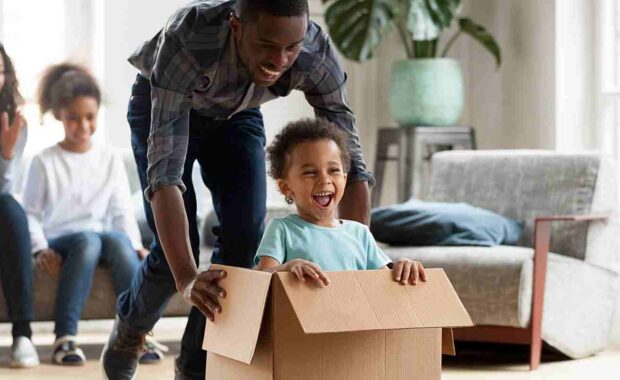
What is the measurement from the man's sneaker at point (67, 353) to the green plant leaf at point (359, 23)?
76.0 inches

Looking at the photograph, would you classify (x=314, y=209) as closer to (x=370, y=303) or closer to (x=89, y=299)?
(x=370, y=303)

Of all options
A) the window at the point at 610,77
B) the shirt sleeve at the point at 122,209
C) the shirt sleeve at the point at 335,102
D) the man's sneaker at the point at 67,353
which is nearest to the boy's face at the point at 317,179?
the shirt sleeve at the point at 335,102

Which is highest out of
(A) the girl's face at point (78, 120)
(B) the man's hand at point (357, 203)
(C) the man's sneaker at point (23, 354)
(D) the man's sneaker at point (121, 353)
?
(A) the girl's face at point (78, 120)

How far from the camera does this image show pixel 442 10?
16.7 feet

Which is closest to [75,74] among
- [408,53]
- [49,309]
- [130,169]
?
[130,169]

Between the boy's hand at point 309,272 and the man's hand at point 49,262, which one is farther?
the man's hand at point 49,262

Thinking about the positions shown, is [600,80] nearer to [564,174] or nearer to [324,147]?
[564,174]

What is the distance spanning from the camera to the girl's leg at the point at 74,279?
3.89 m

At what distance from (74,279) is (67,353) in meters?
0.25

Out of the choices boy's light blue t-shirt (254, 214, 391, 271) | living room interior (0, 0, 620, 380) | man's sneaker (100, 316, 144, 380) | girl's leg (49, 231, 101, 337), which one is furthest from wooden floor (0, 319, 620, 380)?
boy's light blue t-shirt (254, 214, 391, 271)

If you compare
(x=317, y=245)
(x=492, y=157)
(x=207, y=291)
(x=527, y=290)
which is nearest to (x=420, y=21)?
(x=492, y=157)

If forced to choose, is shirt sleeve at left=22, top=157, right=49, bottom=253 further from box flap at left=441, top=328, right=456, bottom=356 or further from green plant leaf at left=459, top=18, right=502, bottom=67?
box flap at left=441, top=328, right=456, bottom=356

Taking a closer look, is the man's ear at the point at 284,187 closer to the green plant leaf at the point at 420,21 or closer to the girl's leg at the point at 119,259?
the girl's leg at the point at 119,259

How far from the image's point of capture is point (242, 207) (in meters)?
2.47
